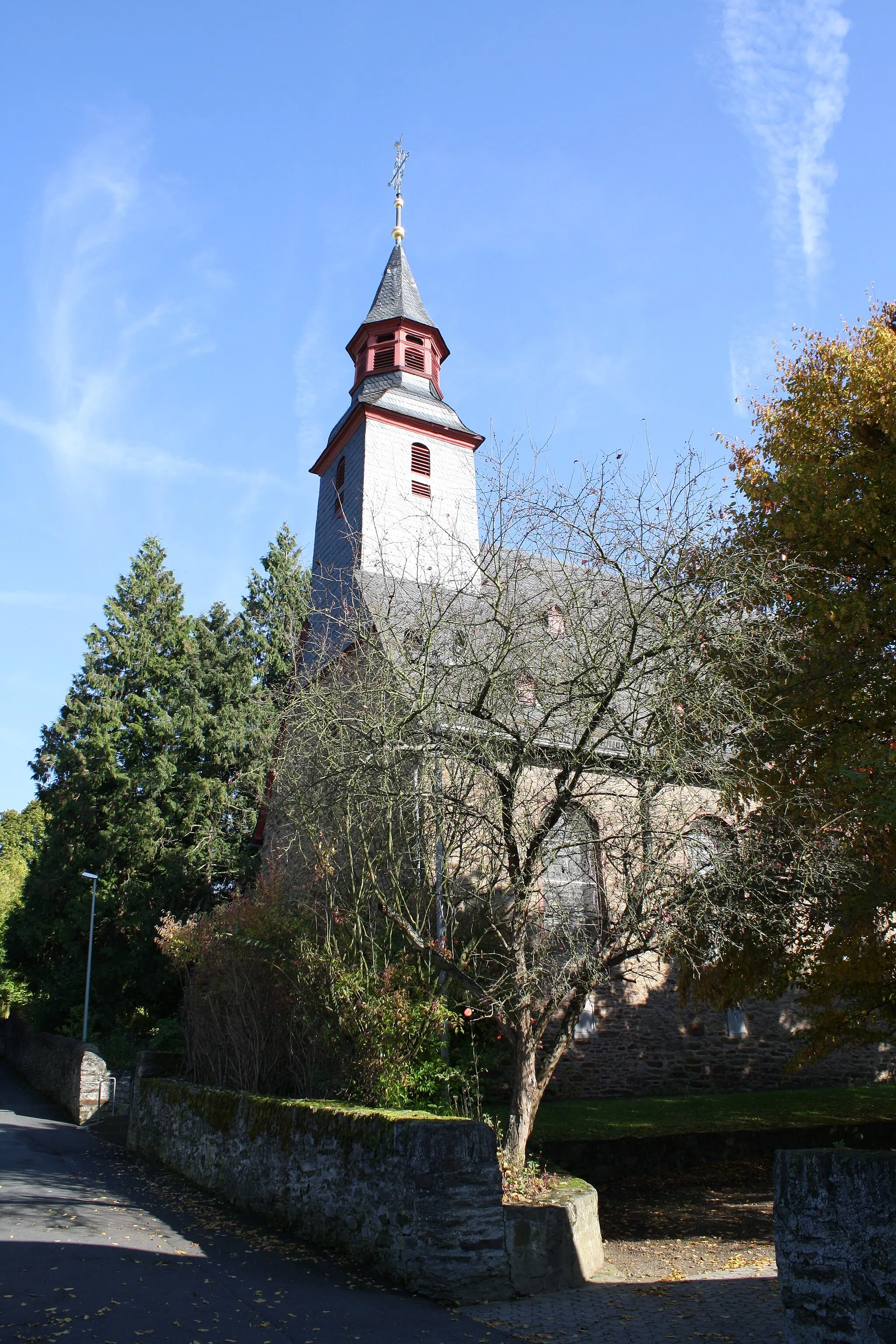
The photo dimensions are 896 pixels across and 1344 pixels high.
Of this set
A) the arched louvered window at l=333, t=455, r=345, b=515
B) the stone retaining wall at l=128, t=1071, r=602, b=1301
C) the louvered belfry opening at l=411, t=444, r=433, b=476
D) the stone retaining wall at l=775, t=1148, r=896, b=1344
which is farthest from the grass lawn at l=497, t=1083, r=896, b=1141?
the louvered belfry opening at l=411, t=444, r=433, b=476

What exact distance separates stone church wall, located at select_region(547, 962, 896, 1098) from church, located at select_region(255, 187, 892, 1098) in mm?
20

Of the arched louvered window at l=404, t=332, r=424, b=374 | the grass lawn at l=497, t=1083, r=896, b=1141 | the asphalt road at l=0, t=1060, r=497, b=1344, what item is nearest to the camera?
the asphalt road at l=0, t=1060, r=497, b=1344

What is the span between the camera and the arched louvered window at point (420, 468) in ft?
64.0

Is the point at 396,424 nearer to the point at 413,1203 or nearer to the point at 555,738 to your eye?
the point at 555,738

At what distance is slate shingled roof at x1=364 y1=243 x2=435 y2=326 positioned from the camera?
22328mm

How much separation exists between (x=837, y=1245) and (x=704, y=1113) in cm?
828

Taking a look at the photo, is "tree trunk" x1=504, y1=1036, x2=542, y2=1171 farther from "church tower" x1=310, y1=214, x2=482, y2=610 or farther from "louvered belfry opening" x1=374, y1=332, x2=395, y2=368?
"louvered belfry opening" x1=374, y1=332, x2=395, y2=368

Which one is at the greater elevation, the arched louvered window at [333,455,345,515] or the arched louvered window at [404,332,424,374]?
the arched louvered window at [404,332,424,374]

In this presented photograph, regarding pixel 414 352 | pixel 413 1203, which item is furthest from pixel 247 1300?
pixel 414 352

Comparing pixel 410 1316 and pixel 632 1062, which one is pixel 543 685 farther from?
pixel 632 1062

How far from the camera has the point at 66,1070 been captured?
19719mm

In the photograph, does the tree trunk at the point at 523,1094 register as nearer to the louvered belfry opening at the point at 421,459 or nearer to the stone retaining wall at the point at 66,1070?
the stone retaining wall at the point at 66,1070

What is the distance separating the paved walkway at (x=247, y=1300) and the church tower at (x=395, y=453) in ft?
32.9

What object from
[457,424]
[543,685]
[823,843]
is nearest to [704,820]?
[823,843]
